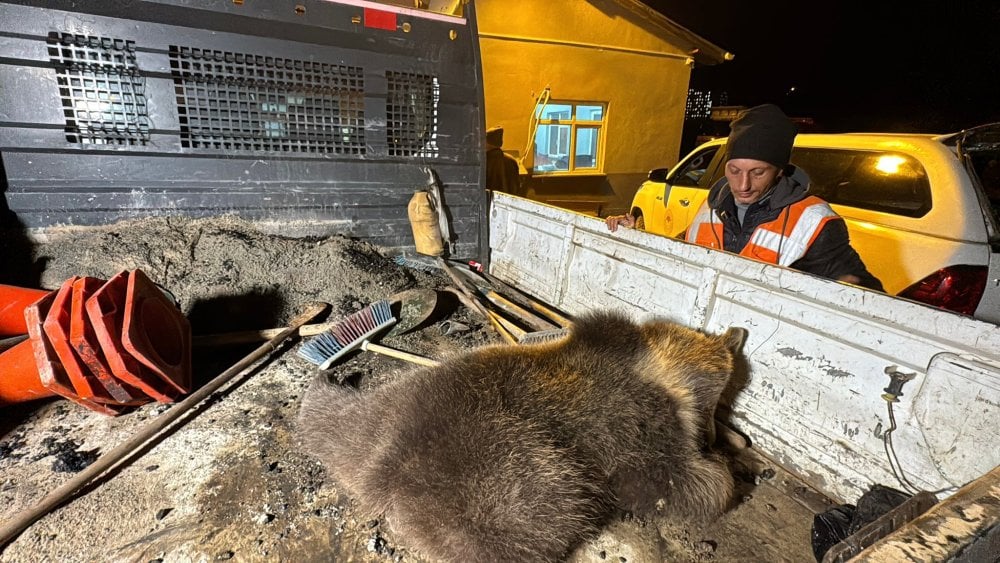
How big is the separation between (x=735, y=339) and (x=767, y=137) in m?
1.28

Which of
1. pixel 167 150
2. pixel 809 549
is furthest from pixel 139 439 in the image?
pixel 809 549

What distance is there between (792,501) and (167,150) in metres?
5.11

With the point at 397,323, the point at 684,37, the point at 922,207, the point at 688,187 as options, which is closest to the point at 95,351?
the point at 397,323

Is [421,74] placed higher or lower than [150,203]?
higher

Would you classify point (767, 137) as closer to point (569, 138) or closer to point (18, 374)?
point (18, 374)

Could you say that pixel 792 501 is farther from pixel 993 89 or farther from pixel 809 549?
pixel 993 89

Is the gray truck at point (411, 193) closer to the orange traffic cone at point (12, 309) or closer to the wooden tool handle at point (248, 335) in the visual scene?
the orange traffic cone at point (12, 309)

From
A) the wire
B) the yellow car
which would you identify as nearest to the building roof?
the yellow car

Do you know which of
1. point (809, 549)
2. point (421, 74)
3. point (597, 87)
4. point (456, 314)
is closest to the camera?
point (809, 549)

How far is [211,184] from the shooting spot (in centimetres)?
389

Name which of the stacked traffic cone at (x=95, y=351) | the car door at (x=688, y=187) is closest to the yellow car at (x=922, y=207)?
the car door at (x=688, y=187)

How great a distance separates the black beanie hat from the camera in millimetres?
2613

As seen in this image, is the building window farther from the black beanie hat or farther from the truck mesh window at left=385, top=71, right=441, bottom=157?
the black beanie hat

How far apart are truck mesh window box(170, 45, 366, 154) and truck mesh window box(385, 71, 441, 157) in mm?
300
